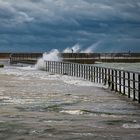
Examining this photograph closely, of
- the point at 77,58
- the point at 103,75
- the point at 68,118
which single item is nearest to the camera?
the point at 68,118

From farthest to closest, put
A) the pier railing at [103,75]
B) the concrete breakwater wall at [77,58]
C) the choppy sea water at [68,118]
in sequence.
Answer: the concrete breakwater wall at [77,58] → the pier railing at [103,75] → the choppy sea water at [68,118]

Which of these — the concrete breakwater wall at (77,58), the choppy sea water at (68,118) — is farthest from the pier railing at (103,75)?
the concrete breakwater wall at (77,58)

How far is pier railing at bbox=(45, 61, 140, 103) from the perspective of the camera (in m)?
25.8

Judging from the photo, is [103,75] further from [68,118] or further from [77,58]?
[77,58]

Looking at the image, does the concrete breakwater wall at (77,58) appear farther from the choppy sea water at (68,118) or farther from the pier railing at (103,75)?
the choppy sea water at (68,118)

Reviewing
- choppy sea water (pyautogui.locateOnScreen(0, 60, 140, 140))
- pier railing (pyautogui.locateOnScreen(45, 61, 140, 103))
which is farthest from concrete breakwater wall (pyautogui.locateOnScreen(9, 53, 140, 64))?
choppy sea water (pyautogui.locateOnScreen(0, 60, 140, 140))

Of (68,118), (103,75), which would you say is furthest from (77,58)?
(68,118)

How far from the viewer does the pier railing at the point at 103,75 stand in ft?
84.5

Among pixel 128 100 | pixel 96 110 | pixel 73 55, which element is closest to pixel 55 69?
pixel 128 100

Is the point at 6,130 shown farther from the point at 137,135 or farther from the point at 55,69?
the point at 55,69

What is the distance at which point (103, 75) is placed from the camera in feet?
108

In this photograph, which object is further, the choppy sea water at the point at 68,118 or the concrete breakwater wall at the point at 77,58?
the concrete breakwater wall at the point at 77,58

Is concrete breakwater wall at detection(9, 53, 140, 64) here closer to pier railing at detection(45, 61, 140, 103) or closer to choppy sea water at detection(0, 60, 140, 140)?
pier railing at detection(45, 61, 140, 103)

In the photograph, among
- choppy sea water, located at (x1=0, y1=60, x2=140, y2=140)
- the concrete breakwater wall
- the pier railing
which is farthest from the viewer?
the concrete breakwater wall
